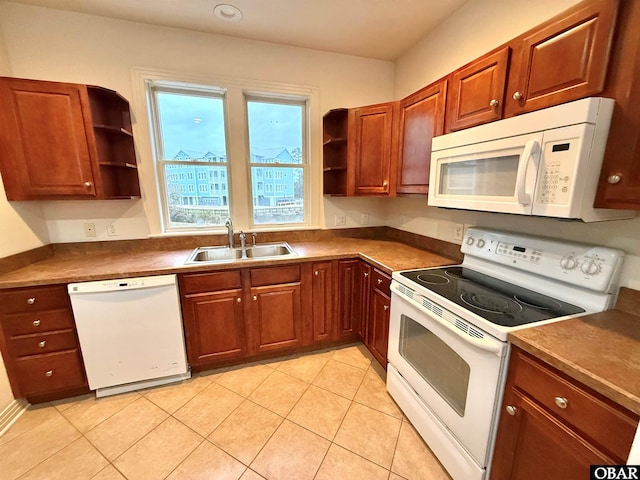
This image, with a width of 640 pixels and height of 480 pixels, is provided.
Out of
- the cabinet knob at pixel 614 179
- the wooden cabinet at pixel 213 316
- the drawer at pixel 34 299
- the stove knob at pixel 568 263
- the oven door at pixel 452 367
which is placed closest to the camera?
the cabinet knob at pixel 614 179

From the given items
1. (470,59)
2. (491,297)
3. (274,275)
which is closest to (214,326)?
(274,275)

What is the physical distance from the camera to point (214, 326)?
6.55ft

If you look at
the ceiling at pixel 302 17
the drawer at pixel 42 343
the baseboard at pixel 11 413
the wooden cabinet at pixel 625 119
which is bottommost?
the baseboard at pixel 11 413

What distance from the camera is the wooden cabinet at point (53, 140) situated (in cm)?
169

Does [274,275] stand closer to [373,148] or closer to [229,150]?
[229,150]

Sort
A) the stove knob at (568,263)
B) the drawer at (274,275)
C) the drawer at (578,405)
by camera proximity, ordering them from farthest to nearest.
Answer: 1. the drawer at (274,275)
2. the stove knob at (568,263)
3. the drawer at (578,405)

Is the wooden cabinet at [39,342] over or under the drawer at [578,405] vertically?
under

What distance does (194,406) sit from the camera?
1774 millimetres

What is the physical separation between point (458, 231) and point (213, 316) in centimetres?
197

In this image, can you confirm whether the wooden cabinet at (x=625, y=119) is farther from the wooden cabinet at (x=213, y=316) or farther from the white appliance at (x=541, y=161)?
the wooden cabinet at (x=213, y=316)

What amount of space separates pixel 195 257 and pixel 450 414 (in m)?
2.00

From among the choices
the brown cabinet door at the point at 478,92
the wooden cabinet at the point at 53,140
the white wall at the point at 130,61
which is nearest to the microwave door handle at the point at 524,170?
the brown cabinet door at the point at 478,92

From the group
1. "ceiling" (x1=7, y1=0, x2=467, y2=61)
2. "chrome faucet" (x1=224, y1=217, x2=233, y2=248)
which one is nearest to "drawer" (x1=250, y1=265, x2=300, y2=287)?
"chrome faucet" (x1=224, y1=217, x2=233, y2=248)

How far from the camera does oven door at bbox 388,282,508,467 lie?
1.07 m
